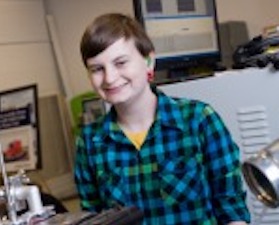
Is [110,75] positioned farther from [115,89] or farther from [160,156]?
[160,156]

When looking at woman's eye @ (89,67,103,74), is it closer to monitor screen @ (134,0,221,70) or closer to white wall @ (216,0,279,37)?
monitor screen @ (134,0,221,70)

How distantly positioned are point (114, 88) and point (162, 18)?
101 cm

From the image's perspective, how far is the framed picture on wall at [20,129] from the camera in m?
3.40

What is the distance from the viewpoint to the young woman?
1.25 m

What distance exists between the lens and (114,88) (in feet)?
3.91

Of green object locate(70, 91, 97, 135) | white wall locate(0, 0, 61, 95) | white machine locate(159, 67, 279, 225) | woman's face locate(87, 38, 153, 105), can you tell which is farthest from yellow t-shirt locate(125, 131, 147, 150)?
white wall locate(0, 0, 61, 95)

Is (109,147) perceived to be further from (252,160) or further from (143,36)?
(252,160)

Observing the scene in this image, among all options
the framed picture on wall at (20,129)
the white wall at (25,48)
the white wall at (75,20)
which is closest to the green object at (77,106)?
the white wall at (75,20)

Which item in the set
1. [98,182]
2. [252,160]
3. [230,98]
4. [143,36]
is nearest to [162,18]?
[230,98]

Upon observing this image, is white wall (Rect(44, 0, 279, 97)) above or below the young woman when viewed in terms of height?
above

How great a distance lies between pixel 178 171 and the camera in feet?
4.17

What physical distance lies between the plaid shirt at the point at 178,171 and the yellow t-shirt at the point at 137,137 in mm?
10

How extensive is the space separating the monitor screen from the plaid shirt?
796 millimetres

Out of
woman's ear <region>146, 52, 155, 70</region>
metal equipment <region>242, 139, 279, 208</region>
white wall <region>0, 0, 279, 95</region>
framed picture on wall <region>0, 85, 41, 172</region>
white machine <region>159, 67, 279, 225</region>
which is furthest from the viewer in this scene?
white wall <region>0, 0, 279, 95</region>
